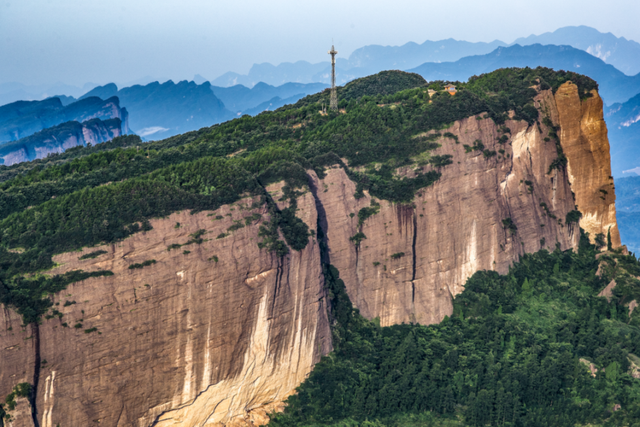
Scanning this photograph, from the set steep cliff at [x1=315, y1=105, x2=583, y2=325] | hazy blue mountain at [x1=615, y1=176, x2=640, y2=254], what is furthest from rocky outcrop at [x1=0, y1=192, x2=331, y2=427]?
hazy blue mountain at [x1=615, y1=176, x2=640, y2=254]

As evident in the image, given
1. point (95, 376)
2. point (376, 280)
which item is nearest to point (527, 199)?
point (376, 280)

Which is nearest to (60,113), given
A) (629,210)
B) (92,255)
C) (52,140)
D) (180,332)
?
(52,140)

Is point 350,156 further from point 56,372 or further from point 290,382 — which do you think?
point 56,372

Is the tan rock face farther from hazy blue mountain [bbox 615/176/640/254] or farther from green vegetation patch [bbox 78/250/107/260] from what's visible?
hazy blue mountain [bbox 615/176/640/254]

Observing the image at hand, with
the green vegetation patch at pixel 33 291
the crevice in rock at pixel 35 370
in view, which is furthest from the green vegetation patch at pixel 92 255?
the crevice in rock at pixel 35 370

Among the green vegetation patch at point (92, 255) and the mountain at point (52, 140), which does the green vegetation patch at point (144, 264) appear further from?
the mountain at point (52, 140)

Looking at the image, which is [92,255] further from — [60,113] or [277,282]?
[60,113]
